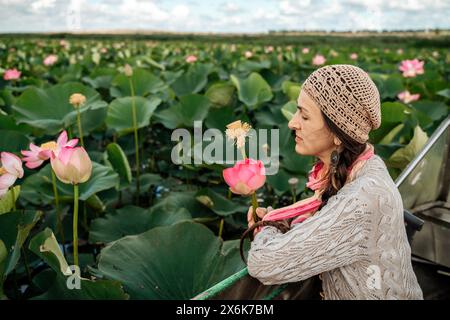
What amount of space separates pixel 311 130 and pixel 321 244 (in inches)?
8.2

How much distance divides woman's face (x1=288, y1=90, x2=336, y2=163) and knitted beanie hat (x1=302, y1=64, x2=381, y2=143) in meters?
0.02

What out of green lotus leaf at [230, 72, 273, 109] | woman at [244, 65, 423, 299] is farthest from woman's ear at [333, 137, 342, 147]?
green lotus leaf at [230, 72, 273, 109]

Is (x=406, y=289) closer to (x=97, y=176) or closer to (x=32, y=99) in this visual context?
(x=97, y=176)

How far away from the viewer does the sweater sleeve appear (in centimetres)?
75

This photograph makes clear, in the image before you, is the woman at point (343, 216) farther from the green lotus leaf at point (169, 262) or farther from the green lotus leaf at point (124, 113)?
the green lotus leaf at point (124, 113)

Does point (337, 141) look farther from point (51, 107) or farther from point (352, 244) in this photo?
point (51, 107)

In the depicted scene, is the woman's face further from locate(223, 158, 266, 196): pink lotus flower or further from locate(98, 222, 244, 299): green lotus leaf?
locate(98, 222, 244, 299): green lotus leaf

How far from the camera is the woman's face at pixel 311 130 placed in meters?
0.83

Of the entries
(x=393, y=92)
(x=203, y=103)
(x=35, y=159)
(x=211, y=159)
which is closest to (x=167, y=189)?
(x=203, y=103)

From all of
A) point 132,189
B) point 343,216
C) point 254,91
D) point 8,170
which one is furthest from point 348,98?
point 254,91

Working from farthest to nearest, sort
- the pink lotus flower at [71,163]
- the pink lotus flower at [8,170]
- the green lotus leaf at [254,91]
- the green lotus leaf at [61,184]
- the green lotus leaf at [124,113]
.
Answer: the green lotus leaf at [254,91]
the green lotus leaf at [124,113]
the green lotus leaf at [61,184]
the pink lotus flower at [8,170]
the pink lotus flower at [71,163]

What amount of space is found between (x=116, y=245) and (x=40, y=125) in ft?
3.96

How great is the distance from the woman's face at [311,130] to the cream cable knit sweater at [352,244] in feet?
0.27

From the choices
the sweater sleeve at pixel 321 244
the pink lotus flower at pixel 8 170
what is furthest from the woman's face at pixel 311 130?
the pink lotus flower at pixel 8 170
